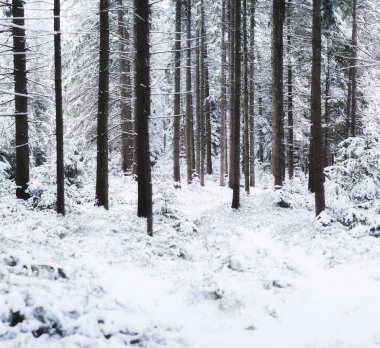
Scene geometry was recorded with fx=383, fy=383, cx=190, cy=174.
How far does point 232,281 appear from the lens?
25.4ft

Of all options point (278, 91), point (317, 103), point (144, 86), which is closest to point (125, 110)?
point (278, 91)

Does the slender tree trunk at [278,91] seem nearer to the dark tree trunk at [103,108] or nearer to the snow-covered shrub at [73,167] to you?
the dark tree trunk at [103,108]

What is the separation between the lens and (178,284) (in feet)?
24.8

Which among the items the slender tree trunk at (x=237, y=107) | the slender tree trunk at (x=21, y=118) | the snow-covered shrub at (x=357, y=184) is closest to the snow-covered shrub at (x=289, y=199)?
the slender tree trunk at (x=237, y=107)

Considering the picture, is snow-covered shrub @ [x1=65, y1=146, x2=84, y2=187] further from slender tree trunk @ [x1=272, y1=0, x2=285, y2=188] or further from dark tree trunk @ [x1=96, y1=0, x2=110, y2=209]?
slender tree trunk @ [x1=272, y1=0, x2=285, y2=188]

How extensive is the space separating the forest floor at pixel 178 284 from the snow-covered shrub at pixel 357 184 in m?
0.65

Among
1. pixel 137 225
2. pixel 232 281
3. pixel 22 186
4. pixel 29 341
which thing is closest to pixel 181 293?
pixel 232 281

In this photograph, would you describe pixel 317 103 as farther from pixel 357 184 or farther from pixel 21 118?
pixel 21 118

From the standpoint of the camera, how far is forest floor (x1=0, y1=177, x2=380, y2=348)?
17.3ft

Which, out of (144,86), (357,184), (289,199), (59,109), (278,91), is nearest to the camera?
(144,86)

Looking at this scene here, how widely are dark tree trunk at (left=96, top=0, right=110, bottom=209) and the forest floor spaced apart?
145 centimetres

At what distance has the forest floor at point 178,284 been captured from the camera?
5.27 metres

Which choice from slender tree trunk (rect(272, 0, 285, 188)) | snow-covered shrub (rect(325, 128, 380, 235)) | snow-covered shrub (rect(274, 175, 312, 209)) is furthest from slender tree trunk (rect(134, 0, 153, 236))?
slender tree trunk (rect(272, 0, 285, 188))

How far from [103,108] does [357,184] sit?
29.1 feet
